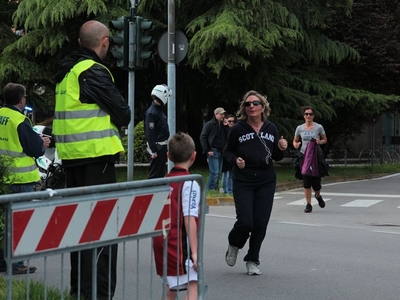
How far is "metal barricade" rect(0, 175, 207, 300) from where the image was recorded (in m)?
4.13

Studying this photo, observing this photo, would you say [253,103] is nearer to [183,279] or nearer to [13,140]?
[13,140]

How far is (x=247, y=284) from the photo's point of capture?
321 inches

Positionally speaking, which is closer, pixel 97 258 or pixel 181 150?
pixel 97 258

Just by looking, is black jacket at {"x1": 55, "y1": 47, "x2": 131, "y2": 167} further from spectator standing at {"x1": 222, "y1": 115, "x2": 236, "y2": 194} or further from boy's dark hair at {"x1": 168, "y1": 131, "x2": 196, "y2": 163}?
spectator standing at {"x1": 222, "y1": 115, "x2": 236, "y2": 194}

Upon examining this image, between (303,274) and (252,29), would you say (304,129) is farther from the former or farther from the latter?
(252,29)

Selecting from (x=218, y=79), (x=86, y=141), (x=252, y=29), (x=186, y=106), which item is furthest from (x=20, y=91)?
(x=186, y=106)

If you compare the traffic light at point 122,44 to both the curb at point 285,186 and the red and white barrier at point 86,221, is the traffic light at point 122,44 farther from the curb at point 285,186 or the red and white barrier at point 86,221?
the red and white barrier at point 86,221

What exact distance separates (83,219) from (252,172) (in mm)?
4161

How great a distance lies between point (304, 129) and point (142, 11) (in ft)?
35.2

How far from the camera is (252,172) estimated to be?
8.51 meters

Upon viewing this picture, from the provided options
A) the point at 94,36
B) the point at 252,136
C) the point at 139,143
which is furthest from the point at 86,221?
the point at 139,143

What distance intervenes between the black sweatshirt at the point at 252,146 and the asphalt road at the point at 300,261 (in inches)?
43.9

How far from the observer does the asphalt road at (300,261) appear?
6.91 m

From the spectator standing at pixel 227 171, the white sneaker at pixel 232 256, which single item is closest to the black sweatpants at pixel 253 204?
the white sneaker at pixel 232 256
